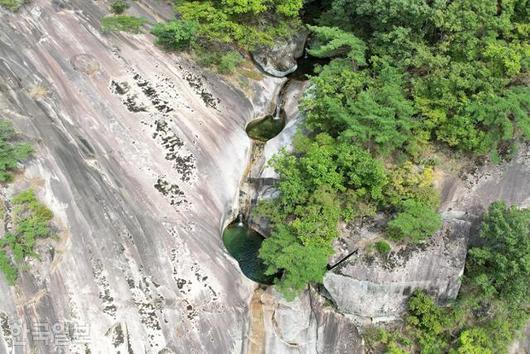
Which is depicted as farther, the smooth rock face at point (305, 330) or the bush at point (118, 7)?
the bush at point (118, 7)

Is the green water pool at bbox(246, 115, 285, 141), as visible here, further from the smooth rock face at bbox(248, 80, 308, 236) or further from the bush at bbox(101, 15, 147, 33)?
the bush at bbox(101, 15, 147, 33)

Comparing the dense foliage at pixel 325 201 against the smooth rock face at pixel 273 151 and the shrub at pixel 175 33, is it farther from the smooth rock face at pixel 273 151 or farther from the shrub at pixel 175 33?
the shrub at pixel 175 33

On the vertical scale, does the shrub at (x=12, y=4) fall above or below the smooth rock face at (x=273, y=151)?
above

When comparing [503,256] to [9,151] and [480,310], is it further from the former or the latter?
[9,151]

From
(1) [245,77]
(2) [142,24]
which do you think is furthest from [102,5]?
(1) [245,77]

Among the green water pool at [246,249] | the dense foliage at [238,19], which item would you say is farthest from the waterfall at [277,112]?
the green water pool at [246,249]

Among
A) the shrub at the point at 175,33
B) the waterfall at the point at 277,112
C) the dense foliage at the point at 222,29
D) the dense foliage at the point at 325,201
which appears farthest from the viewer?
the waterfall at the point at 277,112

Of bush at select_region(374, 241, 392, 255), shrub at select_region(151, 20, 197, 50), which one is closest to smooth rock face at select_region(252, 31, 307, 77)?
shrub at select_region(151, 20, 197, 50)
